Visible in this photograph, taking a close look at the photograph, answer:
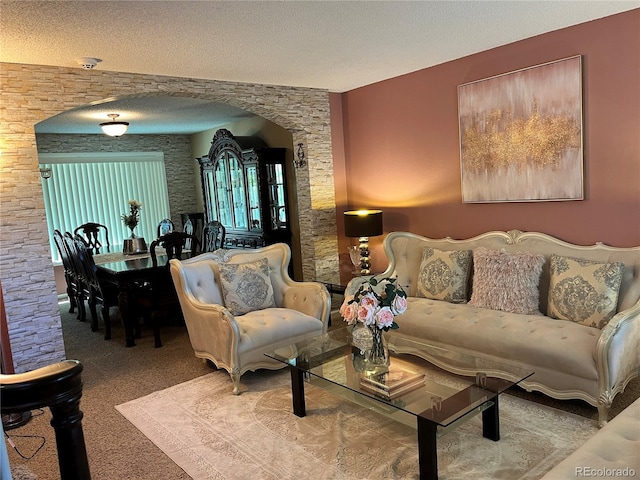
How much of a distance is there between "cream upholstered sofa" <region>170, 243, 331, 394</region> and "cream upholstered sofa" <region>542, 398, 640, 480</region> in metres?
2.18

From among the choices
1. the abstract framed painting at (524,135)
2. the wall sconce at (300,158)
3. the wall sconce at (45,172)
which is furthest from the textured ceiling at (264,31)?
the wall sconce at (45,172)

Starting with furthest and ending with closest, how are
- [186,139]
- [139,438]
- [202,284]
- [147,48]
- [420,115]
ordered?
[186,139] < [420,115] < [202,284] < [147,48] < [139,438]

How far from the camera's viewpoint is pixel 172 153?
8.55 metres

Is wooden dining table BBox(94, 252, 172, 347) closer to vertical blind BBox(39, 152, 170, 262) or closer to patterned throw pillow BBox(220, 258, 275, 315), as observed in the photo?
patterned throw pillow BBox(220, 258, 275, 315)

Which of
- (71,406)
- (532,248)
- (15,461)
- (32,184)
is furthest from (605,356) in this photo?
(32,184)

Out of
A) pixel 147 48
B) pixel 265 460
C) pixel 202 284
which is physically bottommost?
pixel 265 460

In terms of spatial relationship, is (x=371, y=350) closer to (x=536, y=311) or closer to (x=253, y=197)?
(x=536, y=311)

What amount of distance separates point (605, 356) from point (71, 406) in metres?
2.63

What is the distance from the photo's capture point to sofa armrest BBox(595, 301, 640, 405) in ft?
8.64

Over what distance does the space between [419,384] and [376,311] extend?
44 centimetres

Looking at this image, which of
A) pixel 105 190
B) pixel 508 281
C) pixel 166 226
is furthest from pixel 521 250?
pixel 105 190

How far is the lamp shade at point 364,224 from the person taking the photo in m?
4.78

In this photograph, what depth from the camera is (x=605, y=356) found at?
263cm

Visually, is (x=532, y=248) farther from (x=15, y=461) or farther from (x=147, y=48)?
(x=15, y=461)
